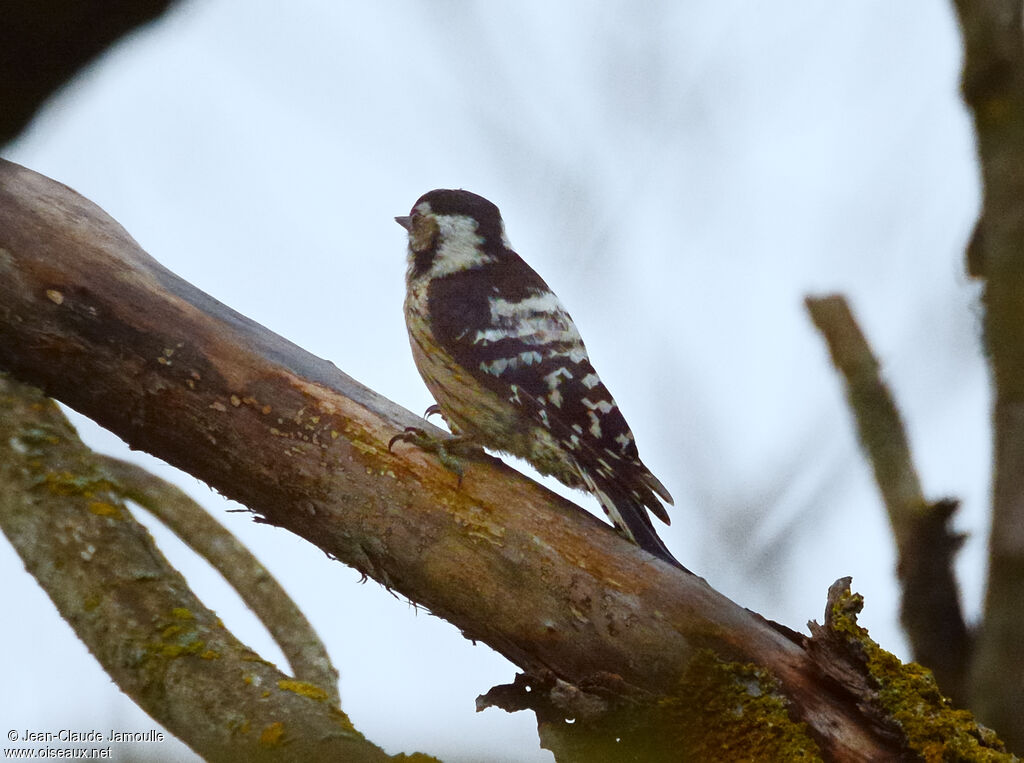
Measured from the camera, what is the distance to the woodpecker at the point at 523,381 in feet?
9.40

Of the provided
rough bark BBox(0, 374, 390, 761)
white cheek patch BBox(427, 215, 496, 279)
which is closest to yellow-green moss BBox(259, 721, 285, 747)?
rough bark BBox(0, 374, 390, 761)

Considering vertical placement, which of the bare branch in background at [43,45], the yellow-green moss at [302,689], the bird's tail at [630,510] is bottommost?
the yellow-green moss at [302,689]

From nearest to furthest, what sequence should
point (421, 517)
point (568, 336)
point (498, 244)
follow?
point (421, 517) < point (568, 336) < point (498, 244)

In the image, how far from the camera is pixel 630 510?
8.59 ft

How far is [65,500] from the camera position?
2191mm

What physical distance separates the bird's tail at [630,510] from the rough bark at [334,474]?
8 cm

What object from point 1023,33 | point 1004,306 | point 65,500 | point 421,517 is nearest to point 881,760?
point 1004,306

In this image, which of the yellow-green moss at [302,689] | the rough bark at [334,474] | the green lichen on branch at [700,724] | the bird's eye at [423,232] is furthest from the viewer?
the bird's eye at [423,232]

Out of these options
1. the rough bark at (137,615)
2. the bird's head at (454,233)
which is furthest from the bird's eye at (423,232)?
the rough bark at (137,615)

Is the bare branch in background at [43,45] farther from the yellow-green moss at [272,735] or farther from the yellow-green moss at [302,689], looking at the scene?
the yellow-green moss at [302,689]

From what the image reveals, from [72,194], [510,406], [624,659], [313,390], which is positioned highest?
[510,406]

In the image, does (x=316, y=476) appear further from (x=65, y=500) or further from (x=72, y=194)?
(x=72, y=194)

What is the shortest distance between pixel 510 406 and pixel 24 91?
2.13 meters

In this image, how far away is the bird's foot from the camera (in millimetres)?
2408
